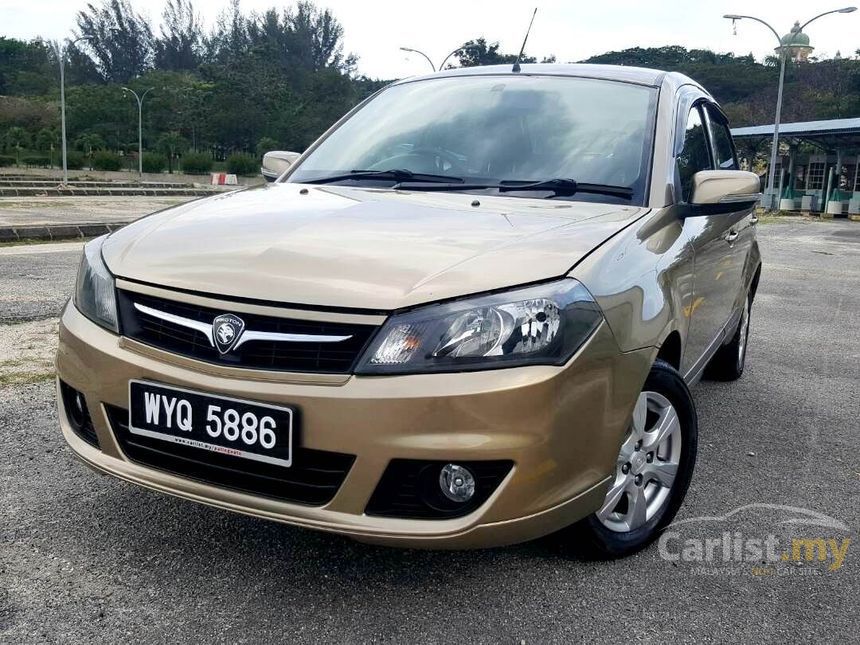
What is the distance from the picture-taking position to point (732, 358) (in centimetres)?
465

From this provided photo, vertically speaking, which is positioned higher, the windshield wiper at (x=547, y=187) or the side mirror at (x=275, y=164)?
the side mirror at (x=275, y=164)

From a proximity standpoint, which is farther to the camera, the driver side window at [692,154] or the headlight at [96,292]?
the driver side window at [692,154]

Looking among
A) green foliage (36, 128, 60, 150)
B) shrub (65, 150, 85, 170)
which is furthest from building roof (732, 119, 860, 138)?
green foliage (36, 128, 60, 150)

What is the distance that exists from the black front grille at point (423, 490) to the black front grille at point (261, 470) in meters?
0.10

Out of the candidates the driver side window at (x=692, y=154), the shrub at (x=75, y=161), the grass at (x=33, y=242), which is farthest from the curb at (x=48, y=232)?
the shrub at (x=75, y=161)

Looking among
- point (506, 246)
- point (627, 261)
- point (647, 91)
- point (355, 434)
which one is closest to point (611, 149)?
point (647, 91)

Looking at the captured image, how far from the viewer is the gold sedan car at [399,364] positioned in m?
1.89

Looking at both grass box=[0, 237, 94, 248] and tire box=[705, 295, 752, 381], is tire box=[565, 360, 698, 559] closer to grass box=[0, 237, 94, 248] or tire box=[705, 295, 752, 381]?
tire box=[705, 295, 752, 381]

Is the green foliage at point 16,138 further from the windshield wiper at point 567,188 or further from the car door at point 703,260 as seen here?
the windshield wiper at point 567,188

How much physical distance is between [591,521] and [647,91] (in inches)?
69.5

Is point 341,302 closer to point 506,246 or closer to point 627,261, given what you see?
point 506,246

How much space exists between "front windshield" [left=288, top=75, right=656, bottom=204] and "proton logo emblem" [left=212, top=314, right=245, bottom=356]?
3.74 feet

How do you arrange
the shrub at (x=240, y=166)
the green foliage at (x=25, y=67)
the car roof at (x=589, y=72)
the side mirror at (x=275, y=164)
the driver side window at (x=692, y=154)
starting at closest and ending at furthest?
the driver side window at (x=692, y=154) < the car roof at (x=589, y=72) < the side mirror at (x=275, y=164) < the shrub at (x=240, y=166) < the green foliage at (x=25, y=67)

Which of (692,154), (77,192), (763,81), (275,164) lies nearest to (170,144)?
(77,192)
